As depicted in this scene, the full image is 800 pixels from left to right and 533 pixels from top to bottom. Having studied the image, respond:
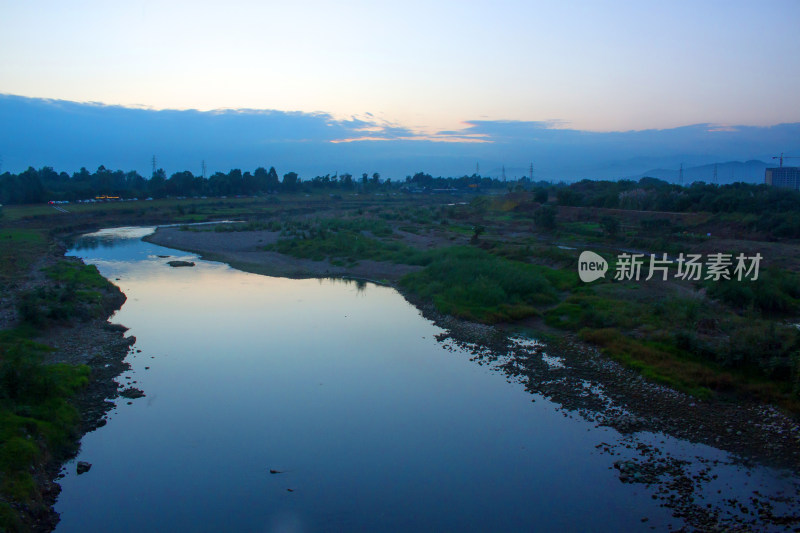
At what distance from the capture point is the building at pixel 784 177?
6650 cm

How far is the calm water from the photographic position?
8.47 metres

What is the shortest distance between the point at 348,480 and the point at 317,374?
17.4 ft

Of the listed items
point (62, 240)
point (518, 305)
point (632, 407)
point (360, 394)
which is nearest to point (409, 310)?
point (518, 305)

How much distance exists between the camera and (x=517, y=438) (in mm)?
10898

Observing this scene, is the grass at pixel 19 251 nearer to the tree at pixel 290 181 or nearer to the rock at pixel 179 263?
the rock at pixel 179 263

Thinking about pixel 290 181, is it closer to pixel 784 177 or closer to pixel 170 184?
pixel 170 184

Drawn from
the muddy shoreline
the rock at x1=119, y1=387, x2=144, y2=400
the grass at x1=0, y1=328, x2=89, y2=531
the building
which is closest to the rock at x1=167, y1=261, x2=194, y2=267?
the muddy shoreline

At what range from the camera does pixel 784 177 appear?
6894 centimetres

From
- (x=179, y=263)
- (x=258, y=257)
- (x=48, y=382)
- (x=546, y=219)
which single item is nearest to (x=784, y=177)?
(x=546, y=219)

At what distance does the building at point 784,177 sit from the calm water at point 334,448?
6836 centimetres

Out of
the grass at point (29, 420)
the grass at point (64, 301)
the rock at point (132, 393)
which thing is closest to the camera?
the grass at point (29, 420)

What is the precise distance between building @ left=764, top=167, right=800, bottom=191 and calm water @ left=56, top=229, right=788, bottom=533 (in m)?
68.4

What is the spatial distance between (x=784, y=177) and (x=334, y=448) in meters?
77.8

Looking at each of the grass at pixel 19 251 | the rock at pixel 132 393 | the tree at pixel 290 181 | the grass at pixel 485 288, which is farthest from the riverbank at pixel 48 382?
the tree at pixel 290 181
